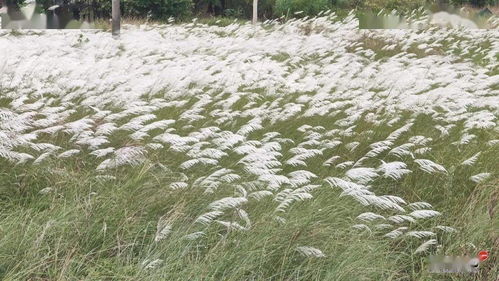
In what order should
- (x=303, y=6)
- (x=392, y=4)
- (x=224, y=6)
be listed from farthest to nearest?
(x=224, y=6), (x=392, y=4), (x=303, y=6)

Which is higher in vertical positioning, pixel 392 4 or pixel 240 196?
pixel 392 4

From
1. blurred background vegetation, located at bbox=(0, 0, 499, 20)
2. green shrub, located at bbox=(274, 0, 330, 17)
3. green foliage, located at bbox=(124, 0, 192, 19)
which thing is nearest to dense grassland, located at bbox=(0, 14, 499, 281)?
blurred background vegetation, located at bbox=(0, 0, 499, 20)

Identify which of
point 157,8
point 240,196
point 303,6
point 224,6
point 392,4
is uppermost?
point 392,4

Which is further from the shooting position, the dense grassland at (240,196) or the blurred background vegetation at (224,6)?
the blurred background vegetation at (224,6)

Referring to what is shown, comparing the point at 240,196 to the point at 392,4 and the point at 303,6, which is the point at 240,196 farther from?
the point at 392,4

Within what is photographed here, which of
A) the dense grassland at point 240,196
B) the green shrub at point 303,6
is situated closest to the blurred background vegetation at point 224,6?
the green shrub at point 303,6

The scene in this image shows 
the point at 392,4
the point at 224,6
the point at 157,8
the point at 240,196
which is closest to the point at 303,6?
the point at 157,8

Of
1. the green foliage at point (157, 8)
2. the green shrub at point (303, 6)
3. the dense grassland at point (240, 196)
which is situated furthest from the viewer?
the green shrub at point (303, 6)

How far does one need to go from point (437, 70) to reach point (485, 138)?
224 centimetres

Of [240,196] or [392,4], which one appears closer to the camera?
[240,196]

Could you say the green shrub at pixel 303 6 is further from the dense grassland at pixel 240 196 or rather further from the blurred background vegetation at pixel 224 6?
the dense grassland at pixel 240 196

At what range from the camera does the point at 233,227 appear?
2.99 metres

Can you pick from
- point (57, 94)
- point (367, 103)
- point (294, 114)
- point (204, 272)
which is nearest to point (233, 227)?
point (204, 272)

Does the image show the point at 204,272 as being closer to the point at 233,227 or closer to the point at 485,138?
the point at 233,227
